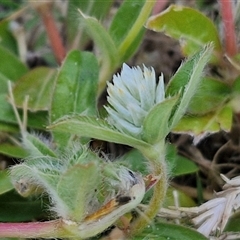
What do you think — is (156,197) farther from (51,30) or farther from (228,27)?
(51,30)

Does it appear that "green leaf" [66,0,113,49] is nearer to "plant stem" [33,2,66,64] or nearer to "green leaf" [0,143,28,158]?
"plant stem" [33,2,66,64]

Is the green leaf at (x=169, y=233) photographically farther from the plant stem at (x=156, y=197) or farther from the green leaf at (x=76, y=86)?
the green leaf at (x=76, y=86)

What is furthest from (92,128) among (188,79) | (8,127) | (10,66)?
(10,66)

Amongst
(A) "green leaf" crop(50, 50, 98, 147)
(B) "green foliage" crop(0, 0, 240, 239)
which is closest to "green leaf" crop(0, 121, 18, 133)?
(B) "green foliage" crop(0, 0, 240, 239)

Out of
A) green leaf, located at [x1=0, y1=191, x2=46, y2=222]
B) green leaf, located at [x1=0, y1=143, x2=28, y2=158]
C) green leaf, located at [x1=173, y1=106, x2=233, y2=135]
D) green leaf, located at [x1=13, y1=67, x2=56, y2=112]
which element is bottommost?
green leaf, located at [x1=0, y1=191, x2=46, y2=222]

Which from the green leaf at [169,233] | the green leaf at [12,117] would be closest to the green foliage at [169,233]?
the green leaf at [169,233]

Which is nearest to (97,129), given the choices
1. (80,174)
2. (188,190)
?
(80,174)

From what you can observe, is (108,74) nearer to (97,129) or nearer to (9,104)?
(9,104)
